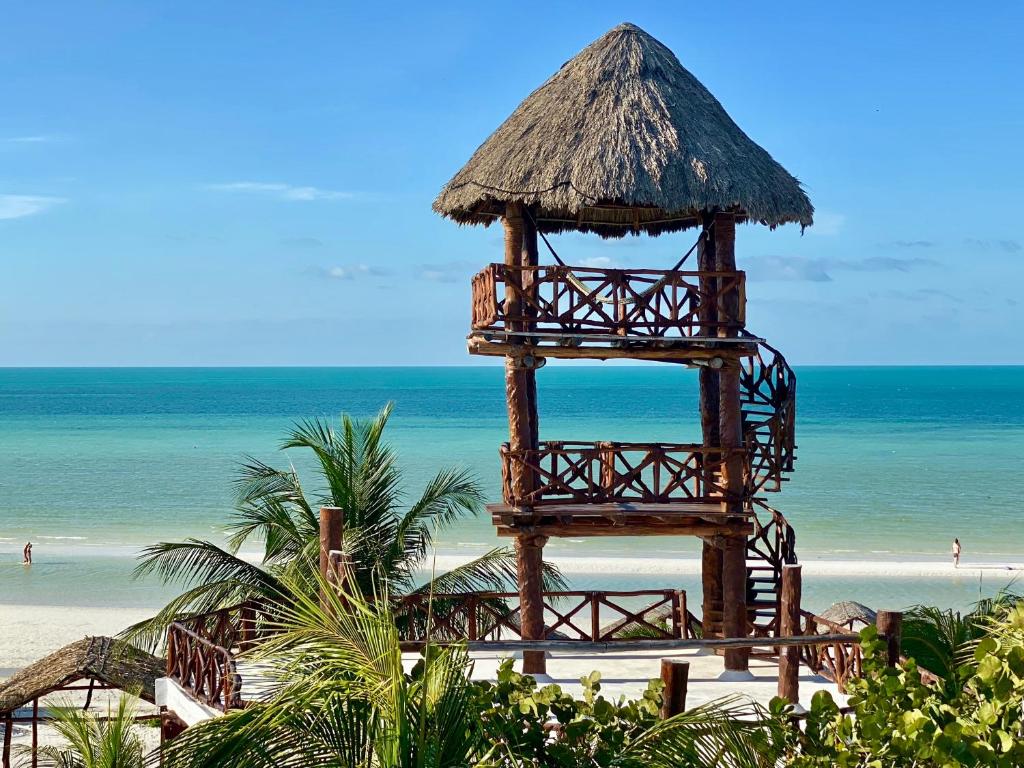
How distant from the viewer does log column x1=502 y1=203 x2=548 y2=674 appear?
1482 centimetres

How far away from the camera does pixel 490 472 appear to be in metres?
70.6

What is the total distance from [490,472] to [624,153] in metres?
56.1

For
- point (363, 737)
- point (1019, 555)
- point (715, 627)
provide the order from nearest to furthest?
point (363, 737) < point (715, 627) < point (1019, 555)

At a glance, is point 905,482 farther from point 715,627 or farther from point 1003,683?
point 1003,683

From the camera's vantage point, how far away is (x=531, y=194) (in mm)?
15008

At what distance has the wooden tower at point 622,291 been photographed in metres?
14.9

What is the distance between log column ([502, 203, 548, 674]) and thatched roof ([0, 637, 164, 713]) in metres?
4.77

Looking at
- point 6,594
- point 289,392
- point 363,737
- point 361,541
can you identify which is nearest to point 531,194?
point 361,541

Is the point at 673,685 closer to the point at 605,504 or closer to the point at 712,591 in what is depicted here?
the point at 605,504

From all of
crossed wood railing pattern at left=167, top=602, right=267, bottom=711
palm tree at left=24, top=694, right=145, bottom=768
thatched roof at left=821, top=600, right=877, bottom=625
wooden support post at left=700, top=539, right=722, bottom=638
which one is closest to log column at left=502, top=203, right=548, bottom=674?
wooden support post at left=700, top=539, right=722, bottom=638

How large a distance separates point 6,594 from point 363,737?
32604 millimetres

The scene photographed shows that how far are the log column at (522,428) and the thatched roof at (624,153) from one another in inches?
23.7

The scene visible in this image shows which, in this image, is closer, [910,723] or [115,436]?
[910,723]

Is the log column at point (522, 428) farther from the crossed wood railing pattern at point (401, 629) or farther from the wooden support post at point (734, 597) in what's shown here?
the wooden support post at point (734, 597)
